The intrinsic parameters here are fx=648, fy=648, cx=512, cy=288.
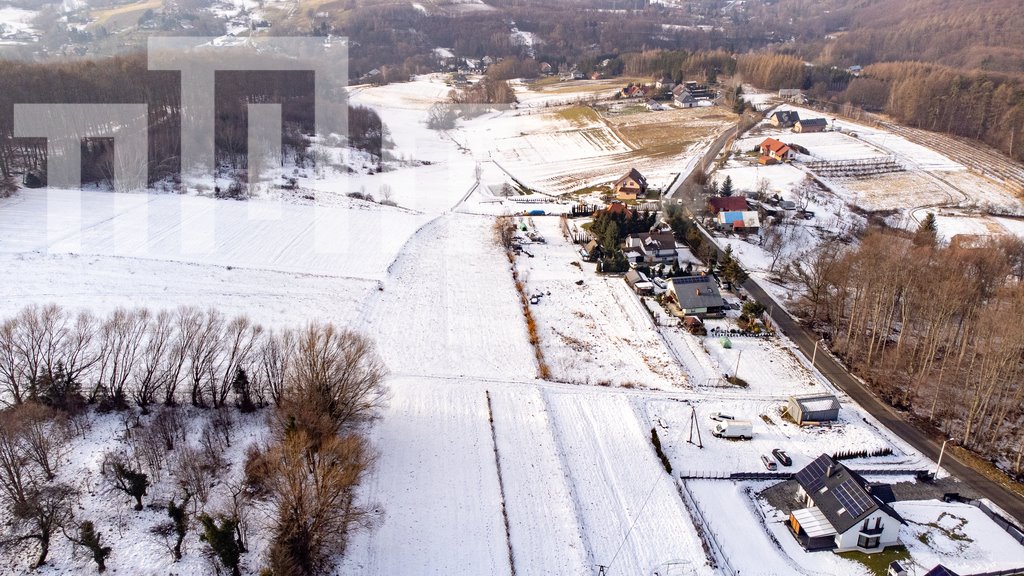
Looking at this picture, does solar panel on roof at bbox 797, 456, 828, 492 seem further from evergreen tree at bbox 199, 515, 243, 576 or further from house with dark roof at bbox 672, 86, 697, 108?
house with dark roof at bbox 672, 86, 697, 108

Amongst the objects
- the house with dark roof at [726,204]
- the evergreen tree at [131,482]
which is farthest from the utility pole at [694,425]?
the house with dark roof at [726,204]

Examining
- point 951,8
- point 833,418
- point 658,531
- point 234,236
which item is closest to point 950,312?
point 833,418

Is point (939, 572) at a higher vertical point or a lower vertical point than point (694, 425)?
higher

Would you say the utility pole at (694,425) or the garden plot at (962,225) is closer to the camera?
the utility pole at (694,425)

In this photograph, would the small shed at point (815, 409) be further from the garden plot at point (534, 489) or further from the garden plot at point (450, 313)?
the garden plot at point (450, 313)

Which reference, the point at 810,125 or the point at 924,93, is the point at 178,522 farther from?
the point at 924,93

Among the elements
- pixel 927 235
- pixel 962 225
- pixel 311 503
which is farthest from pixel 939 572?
pixel 962 225
